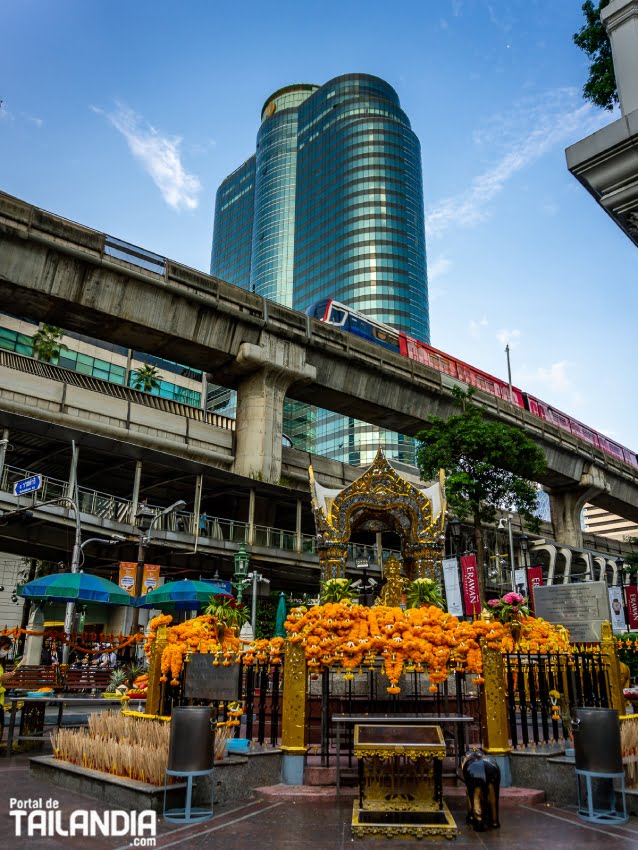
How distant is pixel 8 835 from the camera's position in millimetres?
5832

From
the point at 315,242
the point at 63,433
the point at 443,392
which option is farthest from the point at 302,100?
the point at 63,433

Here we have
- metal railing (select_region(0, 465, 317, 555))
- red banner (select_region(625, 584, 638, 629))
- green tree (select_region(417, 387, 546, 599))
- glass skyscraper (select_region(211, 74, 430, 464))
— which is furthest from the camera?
glass skyscraper (select_region(211, 74, 430, 464))

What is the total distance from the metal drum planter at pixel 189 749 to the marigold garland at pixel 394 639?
1716 millimetres

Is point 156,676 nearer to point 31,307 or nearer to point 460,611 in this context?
point 460,611

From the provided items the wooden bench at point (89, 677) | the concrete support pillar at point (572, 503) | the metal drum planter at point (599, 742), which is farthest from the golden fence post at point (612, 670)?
the concrete support pillar at point (572, 503)

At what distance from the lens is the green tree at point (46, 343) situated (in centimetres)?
5131

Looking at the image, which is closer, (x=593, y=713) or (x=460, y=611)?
(x=593, y=713)

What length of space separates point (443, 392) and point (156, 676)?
110 ft

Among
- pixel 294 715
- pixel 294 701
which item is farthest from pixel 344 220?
pixel 294 715

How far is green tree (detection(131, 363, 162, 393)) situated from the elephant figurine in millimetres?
56809

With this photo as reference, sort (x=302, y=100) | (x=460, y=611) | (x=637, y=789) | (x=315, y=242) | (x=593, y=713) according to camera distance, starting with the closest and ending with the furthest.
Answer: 1. (x=593, y=713)
2. (x=637, y=789)
3. (x=460, y=611)
4. (x=315, y=242)
5. (x=302, y=100)

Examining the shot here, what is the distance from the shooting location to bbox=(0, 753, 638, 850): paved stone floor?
5570 mm

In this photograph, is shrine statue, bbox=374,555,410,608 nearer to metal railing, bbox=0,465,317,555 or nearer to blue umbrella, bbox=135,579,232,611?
blue umbrella, bbox=135,579,232,611

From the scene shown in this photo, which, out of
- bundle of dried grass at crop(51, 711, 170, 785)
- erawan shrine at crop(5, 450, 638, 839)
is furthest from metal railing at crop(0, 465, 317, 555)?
erawan shrine at crop(5, 450, 638, 839)
